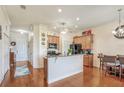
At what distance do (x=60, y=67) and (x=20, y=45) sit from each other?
→ 6.97 meters

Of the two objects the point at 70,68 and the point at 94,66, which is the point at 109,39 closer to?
the point at 94,66

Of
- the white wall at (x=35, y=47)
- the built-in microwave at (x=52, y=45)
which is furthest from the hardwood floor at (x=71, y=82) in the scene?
the built-in microwave at (x=52, y=45)

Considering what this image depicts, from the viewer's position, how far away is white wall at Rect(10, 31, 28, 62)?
32.1 ft

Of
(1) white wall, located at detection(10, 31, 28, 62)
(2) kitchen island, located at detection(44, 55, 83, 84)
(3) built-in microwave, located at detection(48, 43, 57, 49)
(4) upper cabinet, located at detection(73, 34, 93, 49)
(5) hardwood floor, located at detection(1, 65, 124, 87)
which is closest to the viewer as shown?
(5) hardwood floor, located at detection(1, 65, 124, 87)

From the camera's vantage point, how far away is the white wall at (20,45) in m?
9.78

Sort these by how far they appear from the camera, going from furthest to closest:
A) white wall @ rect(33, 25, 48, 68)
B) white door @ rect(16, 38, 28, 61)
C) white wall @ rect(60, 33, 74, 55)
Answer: white door @ rect(16, 38, 28, 61)
white wall @ rect(60, 33, 74, 55)
white wall @ rect(33, 25, 48, 68)

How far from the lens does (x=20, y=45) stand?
1007 centimetres

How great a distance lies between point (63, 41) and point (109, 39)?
12.6 ft

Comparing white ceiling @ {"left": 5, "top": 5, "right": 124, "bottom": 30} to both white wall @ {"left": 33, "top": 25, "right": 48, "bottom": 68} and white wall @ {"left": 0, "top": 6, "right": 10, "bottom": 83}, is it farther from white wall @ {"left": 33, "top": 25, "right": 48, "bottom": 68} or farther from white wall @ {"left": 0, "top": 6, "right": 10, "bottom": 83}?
white wall @ {"left": 33, "top": 25, "right": 48, "bottom": 68}

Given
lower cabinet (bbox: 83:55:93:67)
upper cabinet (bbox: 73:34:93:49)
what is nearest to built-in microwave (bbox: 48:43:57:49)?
upper cabinet (bbox: 73:34:93:49)

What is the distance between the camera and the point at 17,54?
391 inches

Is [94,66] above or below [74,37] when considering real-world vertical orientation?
below

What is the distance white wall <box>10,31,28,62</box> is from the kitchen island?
21.2ft
